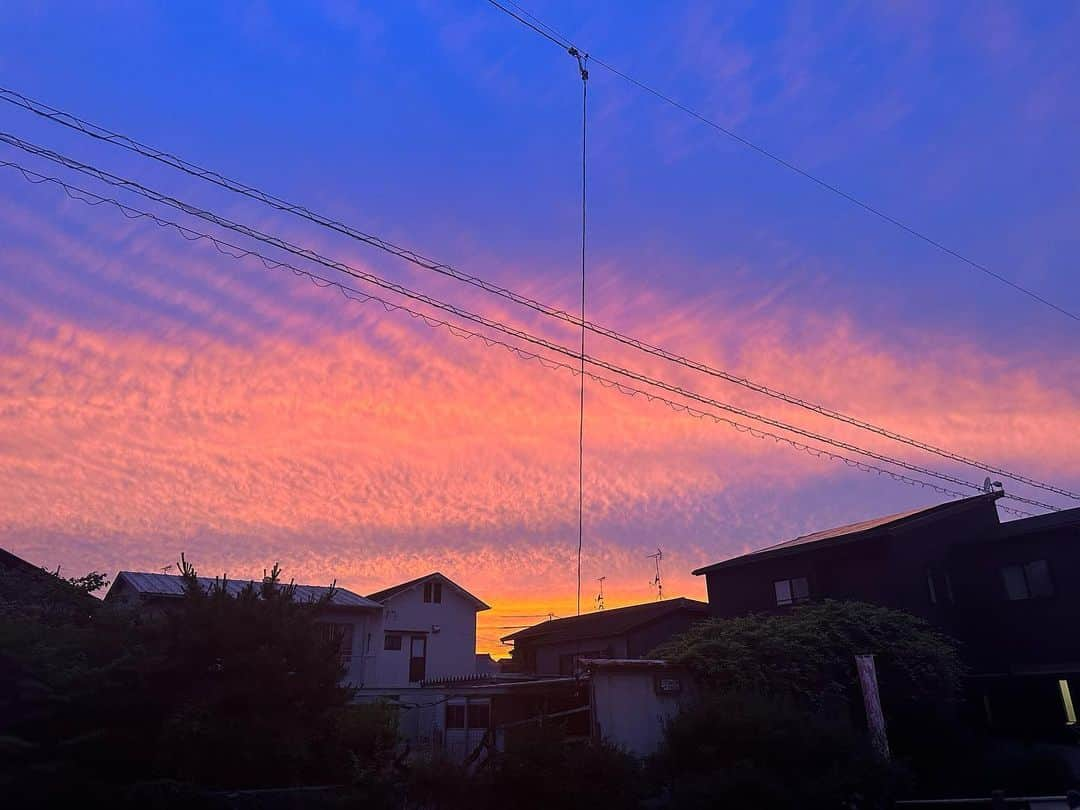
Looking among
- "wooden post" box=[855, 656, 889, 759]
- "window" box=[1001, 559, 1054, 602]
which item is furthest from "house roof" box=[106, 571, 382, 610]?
"window" box=[1001, 559, 1054, 602]

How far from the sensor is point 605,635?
3231 centimetres

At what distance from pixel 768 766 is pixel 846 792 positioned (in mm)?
1321

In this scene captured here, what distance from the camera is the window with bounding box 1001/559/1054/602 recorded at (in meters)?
23.6

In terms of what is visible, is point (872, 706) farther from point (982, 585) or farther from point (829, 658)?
point (982, 585)

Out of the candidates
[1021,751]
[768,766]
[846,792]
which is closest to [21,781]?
[768,766]

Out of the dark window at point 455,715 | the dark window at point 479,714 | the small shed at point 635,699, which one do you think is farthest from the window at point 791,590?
the dark window at point 455,715

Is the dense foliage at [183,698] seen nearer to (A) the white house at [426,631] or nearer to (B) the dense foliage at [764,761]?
(B) the dense foliage at [764,761]

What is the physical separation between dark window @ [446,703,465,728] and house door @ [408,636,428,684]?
11786 mm

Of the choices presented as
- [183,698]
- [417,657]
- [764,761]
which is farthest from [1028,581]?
[417,657]

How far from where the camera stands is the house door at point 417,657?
37188 millimetres

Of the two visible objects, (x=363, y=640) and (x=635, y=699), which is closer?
(x=635, y=699)

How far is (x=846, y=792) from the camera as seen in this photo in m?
13.1

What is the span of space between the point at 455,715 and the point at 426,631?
42.5ft

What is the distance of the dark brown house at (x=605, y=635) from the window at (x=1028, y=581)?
1168cm
